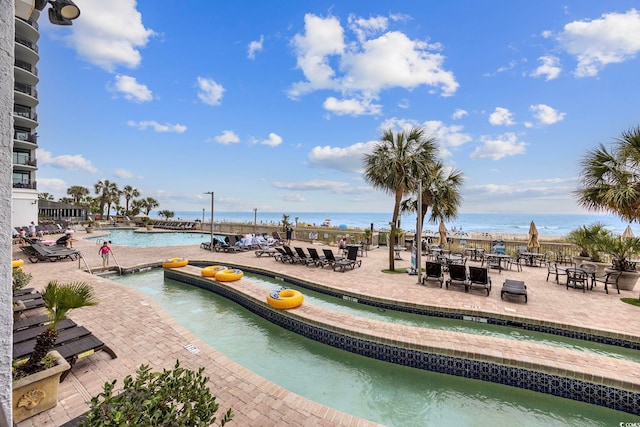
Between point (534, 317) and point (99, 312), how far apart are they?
1024 cm

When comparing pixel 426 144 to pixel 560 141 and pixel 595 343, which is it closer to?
pixel 595 343

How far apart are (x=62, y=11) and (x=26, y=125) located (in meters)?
35.6

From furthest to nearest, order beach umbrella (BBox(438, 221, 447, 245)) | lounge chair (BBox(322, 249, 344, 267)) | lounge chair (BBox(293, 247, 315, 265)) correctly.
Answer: beach umbrella (BBox(438, 221, 447, 245)) → lounge chair (BBox(293, 247, 315, 265)) → lounge chair (BBox(322, 249, 344, 267))

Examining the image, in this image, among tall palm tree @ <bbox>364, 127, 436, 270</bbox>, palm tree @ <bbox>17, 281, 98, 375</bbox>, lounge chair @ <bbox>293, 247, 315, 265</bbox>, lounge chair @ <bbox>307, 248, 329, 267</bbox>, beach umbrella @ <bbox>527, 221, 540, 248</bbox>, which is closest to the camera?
palm tree @ <bbox>17, 281, 98, 375</bbox>

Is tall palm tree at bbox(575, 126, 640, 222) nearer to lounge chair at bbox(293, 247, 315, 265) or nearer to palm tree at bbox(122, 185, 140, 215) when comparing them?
lounge chair at bbox(293, 247, 315, 265)

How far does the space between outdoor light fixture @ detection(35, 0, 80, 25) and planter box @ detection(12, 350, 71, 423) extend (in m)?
3.94

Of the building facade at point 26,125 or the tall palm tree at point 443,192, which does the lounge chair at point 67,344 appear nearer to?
the tall palm tree at point 443,192

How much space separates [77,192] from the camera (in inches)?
1866

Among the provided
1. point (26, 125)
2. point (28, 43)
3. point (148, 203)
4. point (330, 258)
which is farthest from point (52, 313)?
point (148, 203)

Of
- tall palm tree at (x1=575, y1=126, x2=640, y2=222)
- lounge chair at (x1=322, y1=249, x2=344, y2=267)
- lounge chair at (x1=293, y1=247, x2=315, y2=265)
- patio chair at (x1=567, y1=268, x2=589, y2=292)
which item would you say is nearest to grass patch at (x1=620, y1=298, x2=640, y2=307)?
patio chair at (x1=567, y1=268, x2=589, y2=292)

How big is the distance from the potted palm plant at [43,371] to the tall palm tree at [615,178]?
41.4ft

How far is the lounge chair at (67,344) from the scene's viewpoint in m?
3.66

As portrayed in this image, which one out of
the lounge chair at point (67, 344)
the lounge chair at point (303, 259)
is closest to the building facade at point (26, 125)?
the lounge chair at point (303, 259)

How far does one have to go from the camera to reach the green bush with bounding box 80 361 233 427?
171 centimetres
